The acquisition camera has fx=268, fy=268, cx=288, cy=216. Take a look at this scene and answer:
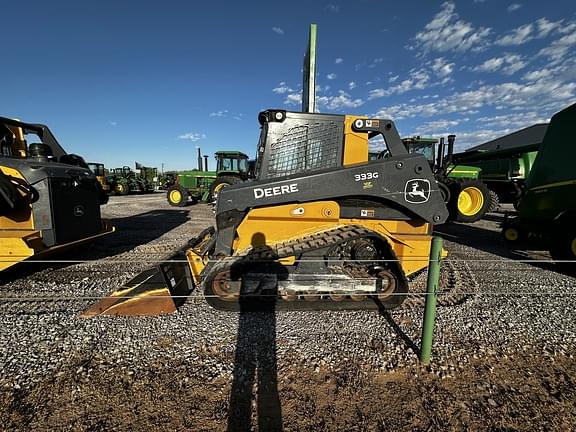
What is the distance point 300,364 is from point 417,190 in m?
2.59

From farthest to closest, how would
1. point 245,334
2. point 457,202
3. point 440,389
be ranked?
point 457,202 < point 245,334 < point 440,389

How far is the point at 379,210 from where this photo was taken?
149 inches

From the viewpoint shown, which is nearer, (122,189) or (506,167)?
(506,167)

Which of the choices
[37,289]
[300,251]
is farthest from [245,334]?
[37,289]

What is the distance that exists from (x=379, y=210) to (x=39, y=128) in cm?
739

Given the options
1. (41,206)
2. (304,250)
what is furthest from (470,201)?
(41,206)

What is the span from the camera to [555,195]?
5402 mm

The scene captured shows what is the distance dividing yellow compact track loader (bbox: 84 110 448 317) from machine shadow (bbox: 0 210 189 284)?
5.04 feet

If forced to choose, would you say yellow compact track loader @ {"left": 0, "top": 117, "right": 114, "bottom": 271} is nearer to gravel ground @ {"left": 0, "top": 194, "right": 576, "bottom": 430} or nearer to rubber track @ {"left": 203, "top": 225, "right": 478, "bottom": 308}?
gravel ground @ {"left": 0, "top": 194, "right": 576, "bottom": 430}

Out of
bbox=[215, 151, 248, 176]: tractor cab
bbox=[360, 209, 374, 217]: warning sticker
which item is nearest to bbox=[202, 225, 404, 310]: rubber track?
bbox=[360, 209, 374, 217]: warning sticker

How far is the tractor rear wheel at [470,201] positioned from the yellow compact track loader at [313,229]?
277 centimetres

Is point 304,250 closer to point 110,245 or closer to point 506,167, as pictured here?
point 110,245

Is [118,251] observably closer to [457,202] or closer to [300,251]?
[300,251]

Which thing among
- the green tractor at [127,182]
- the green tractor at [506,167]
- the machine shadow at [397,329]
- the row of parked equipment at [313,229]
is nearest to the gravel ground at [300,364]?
the machine shadow at [397,329]
